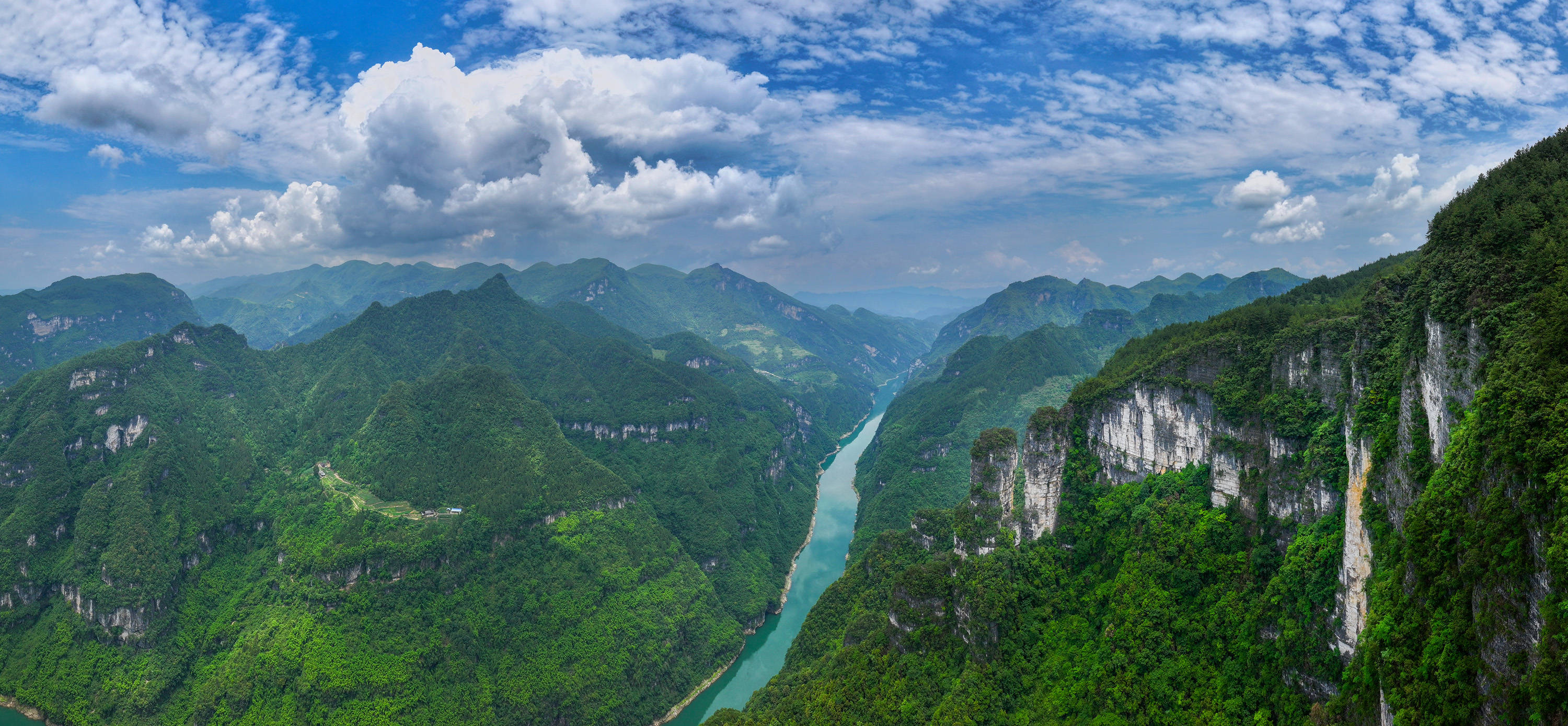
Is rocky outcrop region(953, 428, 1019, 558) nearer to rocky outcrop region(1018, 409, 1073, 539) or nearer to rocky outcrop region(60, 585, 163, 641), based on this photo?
rocky outcrop region(1018, 409, 1073, 539)

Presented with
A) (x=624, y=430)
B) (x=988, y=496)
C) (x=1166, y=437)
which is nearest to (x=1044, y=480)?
(x=988, y=496)

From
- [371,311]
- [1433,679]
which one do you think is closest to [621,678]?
[1433,679]

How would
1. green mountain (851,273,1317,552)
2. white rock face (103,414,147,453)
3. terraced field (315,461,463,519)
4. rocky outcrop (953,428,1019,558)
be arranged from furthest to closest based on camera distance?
green mountain (851,273,1317,552) < white rock face (103,414,147,453) < terraced field (315,461,463,519) < rocky outcrop (953,428,1019,558)

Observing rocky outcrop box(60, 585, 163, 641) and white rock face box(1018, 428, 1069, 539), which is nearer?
white rock face box(1018, 428, 1069, 539)

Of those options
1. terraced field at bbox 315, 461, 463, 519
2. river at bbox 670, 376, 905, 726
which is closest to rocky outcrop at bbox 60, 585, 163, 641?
terraced field at bbox 315, 461, 463, 519

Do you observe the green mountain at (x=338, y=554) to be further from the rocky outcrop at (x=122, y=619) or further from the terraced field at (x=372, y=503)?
the terraced field at (x=372, y=503)

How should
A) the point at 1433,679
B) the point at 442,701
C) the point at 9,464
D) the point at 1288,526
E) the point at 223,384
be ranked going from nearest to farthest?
the point at 1433,679 → the point at 1288,526 → the point at 442,701 → the point at 9,464 → the point at 223,384

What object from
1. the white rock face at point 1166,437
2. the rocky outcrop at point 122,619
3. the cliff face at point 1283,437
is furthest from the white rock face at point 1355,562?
the rocky outcrop at point 122,619

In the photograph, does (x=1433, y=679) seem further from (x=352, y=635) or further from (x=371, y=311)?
(x=371, y=311)
